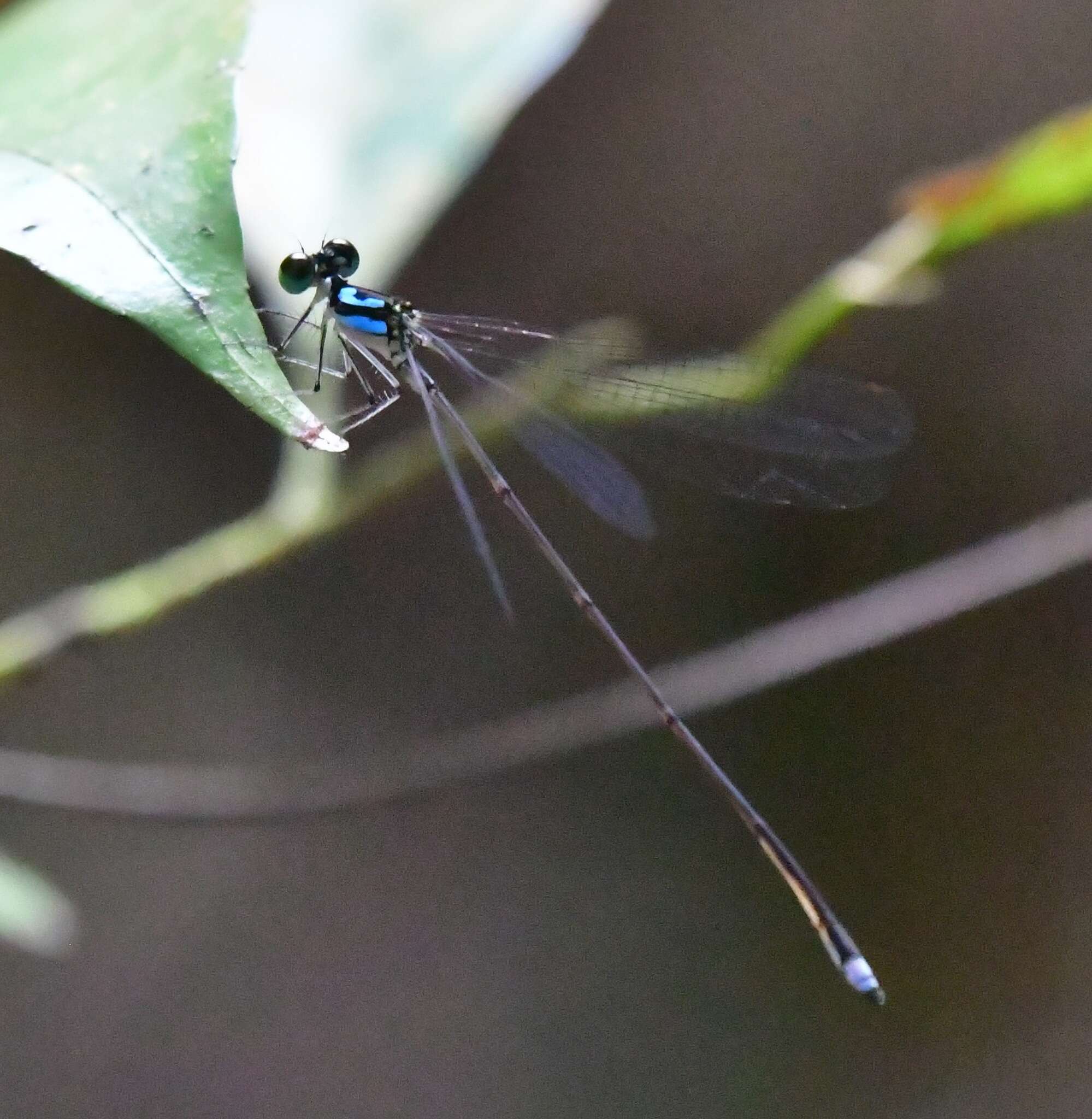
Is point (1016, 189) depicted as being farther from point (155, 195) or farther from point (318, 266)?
point (155, 195)

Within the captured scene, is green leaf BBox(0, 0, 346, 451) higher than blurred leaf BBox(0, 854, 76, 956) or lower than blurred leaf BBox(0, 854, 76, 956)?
lower

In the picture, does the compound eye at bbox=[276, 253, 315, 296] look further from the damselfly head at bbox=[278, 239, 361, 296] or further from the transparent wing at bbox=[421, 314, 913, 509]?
the transparent wing at bbox=[421, 314, 913, 509]

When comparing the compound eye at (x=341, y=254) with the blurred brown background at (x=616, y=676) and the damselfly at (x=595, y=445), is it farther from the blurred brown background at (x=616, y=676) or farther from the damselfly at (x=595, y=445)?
the blurred brown background at (x=616, y=676)

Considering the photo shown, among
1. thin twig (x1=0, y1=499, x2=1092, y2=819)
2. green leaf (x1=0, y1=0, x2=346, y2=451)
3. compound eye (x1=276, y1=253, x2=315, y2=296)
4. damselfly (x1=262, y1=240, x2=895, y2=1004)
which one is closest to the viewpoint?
green leaf (x1=0, y1=0, x2=346, y2=451)

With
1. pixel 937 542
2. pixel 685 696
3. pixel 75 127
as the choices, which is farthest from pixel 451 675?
pixel 75 127

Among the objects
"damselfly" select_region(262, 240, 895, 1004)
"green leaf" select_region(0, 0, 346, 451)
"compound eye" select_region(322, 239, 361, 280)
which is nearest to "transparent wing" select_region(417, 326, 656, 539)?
"damselfly" select_region(262, 240, 895, 1004)

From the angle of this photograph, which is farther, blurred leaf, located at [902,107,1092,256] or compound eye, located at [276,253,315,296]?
compound eye, located at [276,253,315,296]

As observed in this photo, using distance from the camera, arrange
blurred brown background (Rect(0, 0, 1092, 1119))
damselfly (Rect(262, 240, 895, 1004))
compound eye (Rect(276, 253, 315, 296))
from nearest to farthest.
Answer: compound eye (Rect(276, 253, 315, 296))
damselfly (Rect(262, 240, 895, 1004))
blurred brown background (Rect(0, 0, 1092, 1119))
